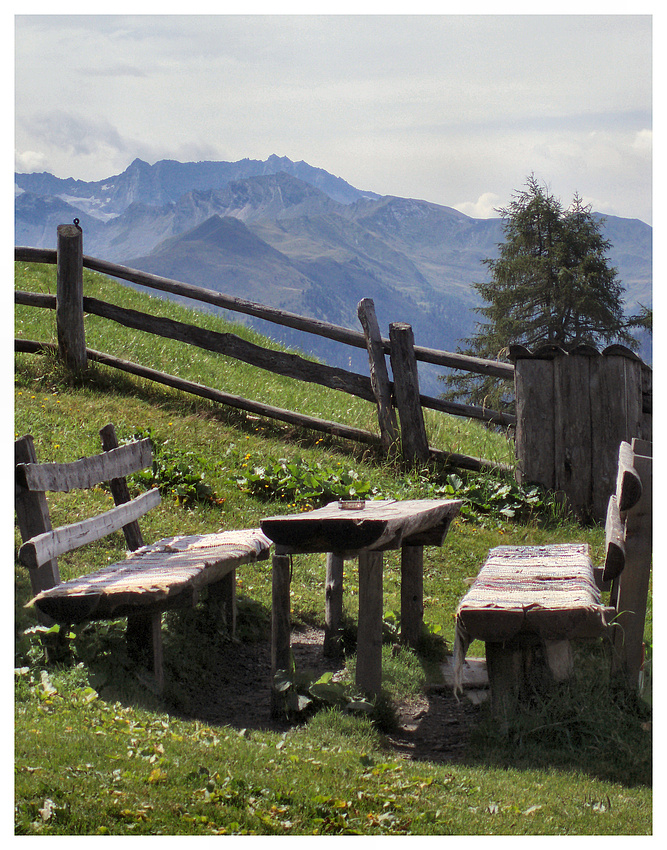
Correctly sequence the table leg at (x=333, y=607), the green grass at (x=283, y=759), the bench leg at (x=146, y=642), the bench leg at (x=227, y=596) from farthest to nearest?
the bench leg at (x=227, y=596) → the table leg at (x=333, y=607) → the bench leg at (x=146, y=642) → the green grass at (x=283, y=759)

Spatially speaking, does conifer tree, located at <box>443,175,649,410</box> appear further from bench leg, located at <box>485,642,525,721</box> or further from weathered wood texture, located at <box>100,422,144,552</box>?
bench leg, located at <box>485,642,525,721</box>

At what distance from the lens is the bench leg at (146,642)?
336 cm

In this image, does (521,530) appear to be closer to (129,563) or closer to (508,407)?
(129,563)

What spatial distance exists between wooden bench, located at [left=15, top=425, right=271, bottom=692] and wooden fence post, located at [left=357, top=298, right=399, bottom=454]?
8.95 feet

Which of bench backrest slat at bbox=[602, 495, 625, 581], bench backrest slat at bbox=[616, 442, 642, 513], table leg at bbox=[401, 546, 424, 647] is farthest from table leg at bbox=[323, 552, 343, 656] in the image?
bench backrest slat at bbox=[616, 442, 642, 513]

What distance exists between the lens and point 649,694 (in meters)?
3.15

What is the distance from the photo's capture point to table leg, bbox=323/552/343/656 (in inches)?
164

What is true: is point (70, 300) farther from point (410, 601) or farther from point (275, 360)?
point (410, 601)

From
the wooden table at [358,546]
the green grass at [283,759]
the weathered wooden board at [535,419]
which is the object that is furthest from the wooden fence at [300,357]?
the wooden table at [358,546]

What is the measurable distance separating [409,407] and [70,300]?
3.79 m

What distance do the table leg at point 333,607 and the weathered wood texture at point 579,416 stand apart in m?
2.68

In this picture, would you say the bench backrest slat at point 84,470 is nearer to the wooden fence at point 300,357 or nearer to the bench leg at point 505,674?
the bench leg at point 505,674
